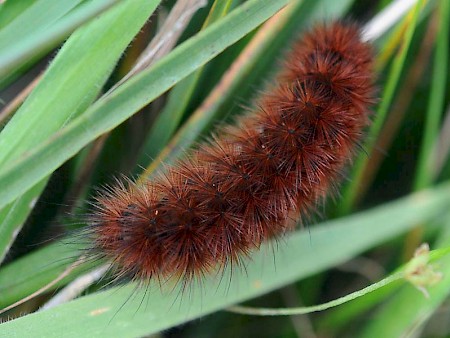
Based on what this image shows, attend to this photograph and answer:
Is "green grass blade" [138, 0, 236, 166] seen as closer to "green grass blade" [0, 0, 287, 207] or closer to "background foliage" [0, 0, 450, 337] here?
"background foliage" [0, 0, 450, 337]

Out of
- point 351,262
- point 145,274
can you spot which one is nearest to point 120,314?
point 145,274

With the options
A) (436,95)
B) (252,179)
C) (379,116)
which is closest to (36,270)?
(252,179)

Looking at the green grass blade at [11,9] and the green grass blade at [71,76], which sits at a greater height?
the green grass blade at [11,9]

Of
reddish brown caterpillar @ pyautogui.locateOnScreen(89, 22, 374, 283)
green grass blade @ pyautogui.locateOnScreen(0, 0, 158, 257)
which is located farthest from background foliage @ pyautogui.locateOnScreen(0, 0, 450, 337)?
reddish brown caterpillar @ pyautogui.locateOnScreen(89, 22, 374, 283)

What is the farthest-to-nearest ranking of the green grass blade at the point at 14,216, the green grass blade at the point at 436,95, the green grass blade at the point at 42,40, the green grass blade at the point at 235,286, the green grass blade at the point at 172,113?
the green grass blade at the point at 436,95
the green grass blade at the point at 172,113
the green grass blade at the point at 14,216
the green grass blade at the point at 235,286
the green grass blade at the point at 42,40

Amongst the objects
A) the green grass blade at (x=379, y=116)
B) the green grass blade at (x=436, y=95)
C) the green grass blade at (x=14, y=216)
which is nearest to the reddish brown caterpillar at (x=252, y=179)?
the green grass blade at (x=379, y=116)

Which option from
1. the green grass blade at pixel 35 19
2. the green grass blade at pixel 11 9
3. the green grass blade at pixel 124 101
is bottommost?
the green grass blade at pixel 124 101

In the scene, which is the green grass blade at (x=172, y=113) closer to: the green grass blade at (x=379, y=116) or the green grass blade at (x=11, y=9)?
the green grass blade at (x=11, y=9)
